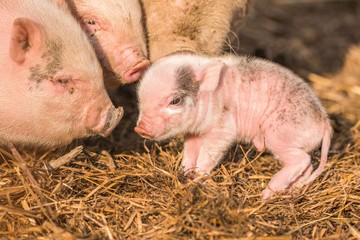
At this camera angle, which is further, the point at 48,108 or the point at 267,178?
the point at 267,178

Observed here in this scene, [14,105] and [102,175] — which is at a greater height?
[14,105]

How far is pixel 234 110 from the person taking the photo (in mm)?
3590

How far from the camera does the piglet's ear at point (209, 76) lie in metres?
3.43

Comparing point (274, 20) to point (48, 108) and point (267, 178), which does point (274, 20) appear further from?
point (48, 108)

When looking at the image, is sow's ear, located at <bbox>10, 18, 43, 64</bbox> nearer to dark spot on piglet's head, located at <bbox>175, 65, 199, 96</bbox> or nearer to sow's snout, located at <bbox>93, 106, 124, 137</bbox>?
sow's snout, located at <bbox>93, 106, 124, 137</bbox>

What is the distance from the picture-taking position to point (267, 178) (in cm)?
370

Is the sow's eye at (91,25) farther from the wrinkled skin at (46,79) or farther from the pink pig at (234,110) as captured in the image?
the pink pig at (234,110)

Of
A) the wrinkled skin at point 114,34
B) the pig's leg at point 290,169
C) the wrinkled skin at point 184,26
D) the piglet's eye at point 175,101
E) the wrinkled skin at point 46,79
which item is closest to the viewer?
the wrinkled skin at point 46,79

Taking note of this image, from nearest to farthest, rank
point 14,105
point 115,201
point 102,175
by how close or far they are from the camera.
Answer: point 14,105, point 115,201, point 102,175

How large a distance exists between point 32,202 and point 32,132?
0.36m

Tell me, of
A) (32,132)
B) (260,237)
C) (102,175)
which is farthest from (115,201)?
(260,237)

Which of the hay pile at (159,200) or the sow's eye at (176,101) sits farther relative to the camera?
the sow's eye at (176,101)

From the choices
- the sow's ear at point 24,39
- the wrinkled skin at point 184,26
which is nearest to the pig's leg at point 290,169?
the wrinkled skin at point 184,26

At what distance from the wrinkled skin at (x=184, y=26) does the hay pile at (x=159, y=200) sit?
647 millimetres
